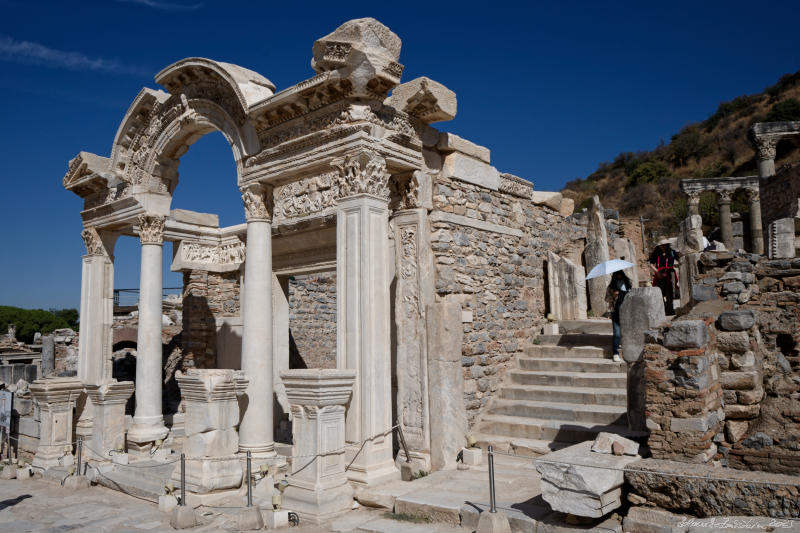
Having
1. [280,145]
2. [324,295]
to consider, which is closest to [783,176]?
[324,295]

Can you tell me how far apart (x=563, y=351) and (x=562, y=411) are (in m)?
1.76

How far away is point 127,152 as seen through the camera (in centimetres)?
1132

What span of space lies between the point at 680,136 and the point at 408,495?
163 feet

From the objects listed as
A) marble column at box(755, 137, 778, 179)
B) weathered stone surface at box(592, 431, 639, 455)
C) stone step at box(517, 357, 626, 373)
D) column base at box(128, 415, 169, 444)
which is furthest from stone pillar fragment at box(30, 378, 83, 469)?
marble column at box(755, 137, 778, 179)

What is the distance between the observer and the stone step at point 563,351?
947 centimetres

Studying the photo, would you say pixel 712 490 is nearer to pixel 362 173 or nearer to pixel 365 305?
pixel 365 305

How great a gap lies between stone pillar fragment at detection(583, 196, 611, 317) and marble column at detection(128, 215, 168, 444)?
857 cm

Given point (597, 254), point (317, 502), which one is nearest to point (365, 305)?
point (317, 502)

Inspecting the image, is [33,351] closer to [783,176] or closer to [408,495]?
[408,495]

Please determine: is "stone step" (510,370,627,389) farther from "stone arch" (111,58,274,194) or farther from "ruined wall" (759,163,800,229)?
"ruined wall" (759,163,800,229)

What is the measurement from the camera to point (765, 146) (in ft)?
78.1

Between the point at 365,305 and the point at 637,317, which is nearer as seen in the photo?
the point at 365,305

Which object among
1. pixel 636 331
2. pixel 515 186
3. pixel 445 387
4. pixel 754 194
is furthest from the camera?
pixel 754 194

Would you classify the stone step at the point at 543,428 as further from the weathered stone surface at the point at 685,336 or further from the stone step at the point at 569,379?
the weathered stone surface at the point at 685,336
